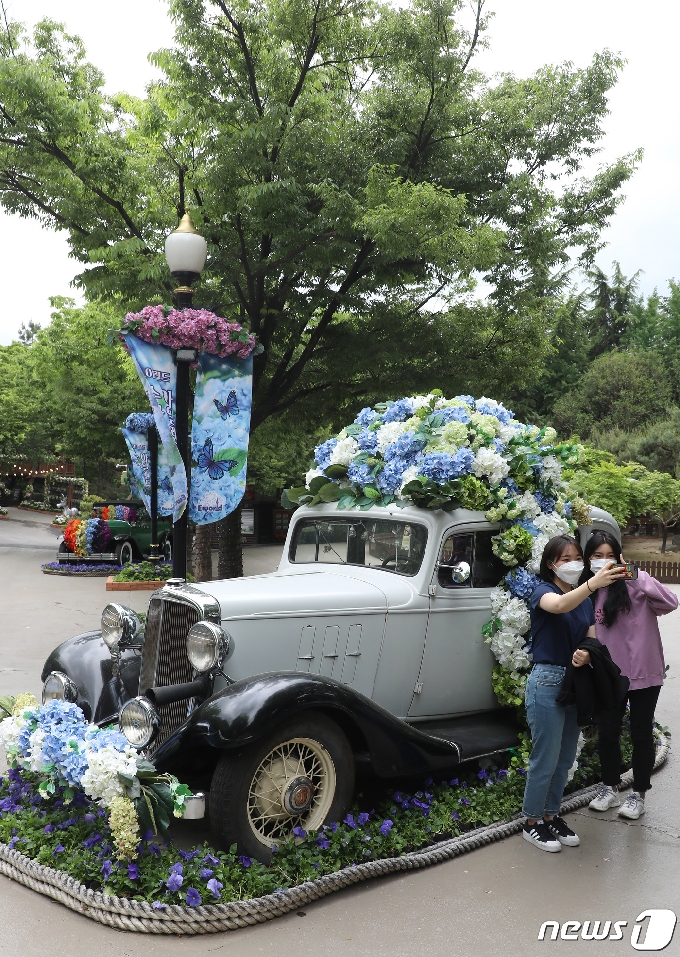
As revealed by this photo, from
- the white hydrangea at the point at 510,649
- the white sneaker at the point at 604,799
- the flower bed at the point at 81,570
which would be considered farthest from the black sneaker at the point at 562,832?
the flower bed at the point at 81,570

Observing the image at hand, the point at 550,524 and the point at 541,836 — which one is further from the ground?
the point at 550,524

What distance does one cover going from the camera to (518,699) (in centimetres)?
521

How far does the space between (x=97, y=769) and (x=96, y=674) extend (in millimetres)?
1395

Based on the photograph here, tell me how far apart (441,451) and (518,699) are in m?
1.64

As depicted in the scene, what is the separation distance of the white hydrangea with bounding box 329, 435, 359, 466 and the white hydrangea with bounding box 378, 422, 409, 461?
198 mm

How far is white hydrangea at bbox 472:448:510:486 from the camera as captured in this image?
5258mm

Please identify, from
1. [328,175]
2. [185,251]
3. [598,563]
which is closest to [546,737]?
[598,563]

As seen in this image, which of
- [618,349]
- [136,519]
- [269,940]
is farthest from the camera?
[618,349]

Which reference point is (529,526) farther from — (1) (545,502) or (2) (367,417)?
(2) (367,417)

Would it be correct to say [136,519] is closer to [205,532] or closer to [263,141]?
[205,532]

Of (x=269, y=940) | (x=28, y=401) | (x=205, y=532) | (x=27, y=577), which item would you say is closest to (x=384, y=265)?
(x=205, y=532)

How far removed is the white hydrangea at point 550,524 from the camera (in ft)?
17.7

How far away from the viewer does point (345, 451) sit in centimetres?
567

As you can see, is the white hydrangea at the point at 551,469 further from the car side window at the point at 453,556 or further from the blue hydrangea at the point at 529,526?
the car side window at the point at 453,556
